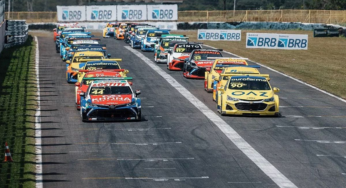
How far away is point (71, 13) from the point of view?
8544 centimetres

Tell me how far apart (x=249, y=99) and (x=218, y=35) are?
3761cm

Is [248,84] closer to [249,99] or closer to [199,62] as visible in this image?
[249,99]

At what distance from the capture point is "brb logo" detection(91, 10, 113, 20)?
84250 millimetres

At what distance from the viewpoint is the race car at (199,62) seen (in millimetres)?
33969

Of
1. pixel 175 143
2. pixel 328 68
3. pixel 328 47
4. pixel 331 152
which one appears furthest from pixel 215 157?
pixel 328 47

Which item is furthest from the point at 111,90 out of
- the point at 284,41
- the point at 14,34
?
the point at 14,34

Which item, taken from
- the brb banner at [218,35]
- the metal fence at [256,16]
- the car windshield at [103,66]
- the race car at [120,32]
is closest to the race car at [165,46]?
the car windshield at [103,66]

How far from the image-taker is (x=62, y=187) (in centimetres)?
1484

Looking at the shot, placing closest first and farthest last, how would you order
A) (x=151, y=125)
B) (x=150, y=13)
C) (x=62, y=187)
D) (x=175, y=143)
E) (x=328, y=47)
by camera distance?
(x=62, y=187) < (x=175, y=143) < (x=151, y=125) < (x=328, y=47) < (x=150, y=13)

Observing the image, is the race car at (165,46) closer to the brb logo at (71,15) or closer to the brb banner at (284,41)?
the brb banner at (284,41)

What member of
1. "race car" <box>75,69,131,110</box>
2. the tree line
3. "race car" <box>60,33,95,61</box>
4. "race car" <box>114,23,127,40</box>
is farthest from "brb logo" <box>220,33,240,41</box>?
the tree line

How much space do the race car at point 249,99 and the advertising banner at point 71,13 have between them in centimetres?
6217

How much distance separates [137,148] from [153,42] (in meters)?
33.1

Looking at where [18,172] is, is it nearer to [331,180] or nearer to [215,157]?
[215,157]
